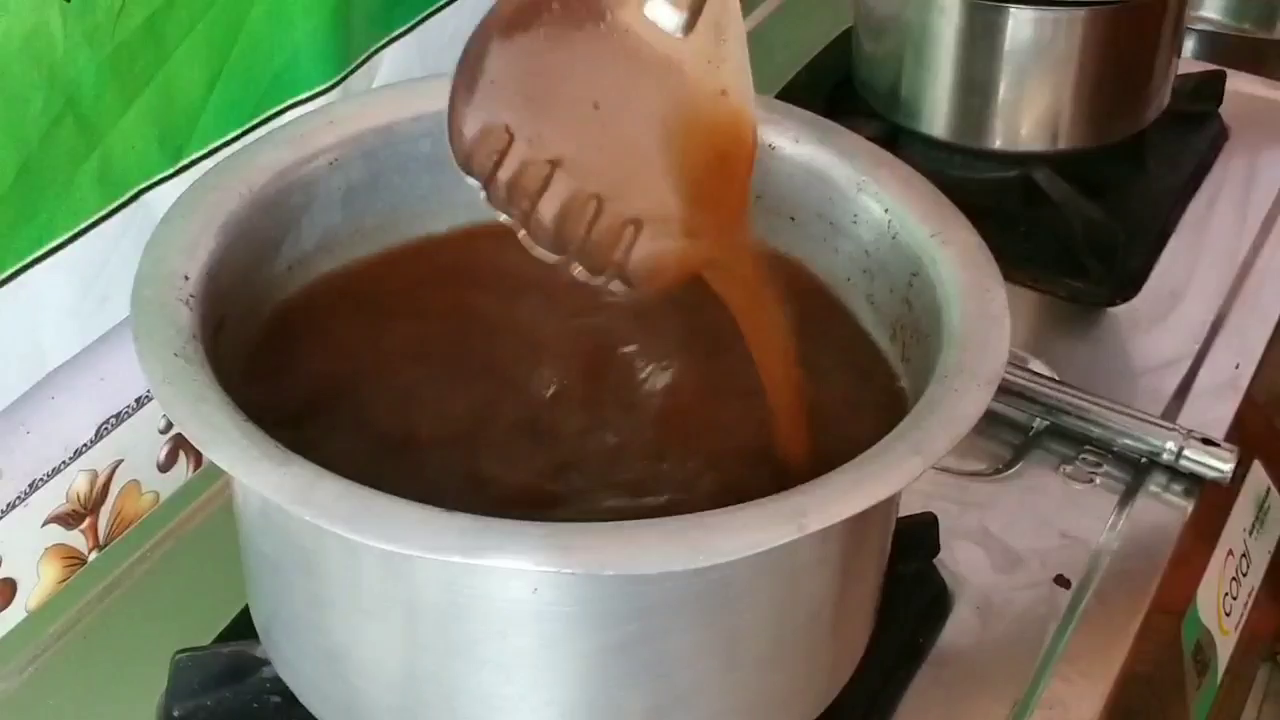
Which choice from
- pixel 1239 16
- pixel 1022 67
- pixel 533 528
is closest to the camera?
pixel 533 528

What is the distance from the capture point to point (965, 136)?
0.82 metres

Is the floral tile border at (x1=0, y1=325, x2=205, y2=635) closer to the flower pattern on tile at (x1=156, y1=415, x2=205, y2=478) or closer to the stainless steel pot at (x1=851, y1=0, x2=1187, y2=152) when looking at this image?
the flower pattern on tile at (x1=156, y1=415, x2=205, y2=478)

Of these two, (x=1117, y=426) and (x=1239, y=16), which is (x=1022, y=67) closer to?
(x=1117, y=426)

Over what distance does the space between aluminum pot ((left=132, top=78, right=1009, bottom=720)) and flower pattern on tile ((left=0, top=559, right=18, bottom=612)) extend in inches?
5.9

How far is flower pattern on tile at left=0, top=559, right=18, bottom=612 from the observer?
0.56 metres

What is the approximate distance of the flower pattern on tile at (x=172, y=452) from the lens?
61cm

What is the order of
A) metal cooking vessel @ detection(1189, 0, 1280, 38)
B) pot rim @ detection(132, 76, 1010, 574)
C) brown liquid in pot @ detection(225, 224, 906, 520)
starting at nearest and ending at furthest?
pot rim @ detection(132, 76, 1010, 574) < brown liquid in pot @ detection(225, 224, 906, 520) < metal cooking vessel @ detection(1189, 0, 1280, 38)

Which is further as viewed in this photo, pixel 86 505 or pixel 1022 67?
pixel 1022 67

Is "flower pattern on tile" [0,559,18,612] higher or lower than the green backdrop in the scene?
lower

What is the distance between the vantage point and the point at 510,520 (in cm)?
36

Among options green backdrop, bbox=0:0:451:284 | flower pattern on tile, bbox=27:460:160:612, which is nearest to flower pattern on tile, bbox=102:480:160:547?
flower pattern on tile, bbox=27:460:160:612

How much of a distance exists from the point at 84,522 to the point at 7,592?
4 cm

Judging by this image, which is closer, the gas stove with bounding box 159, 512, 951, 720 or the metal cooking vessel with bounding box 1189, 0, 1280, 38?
the gas stove with bounding box 159, 512, 951, 720

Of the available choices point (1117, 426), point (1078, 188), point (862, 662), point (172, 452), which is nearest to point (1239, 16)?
point (1078, 188)
